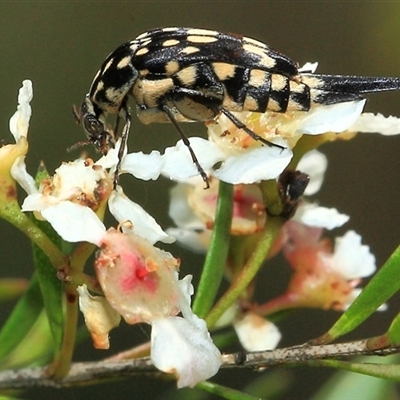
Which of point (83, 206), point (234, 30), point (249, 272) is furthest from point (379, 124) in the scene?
point (234, 30)

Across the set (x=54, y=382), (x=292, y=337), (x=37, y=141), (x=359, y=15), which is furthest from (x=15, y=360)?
(x=359, y=15)

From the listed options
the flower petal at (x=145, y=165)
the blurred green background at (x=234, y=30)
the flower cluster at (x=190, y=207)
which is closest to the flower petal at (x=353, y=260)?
the flower cluster at (x=190, y=207)

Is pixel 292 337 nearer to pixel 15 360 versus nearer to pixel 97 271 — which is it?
pixel 15 360

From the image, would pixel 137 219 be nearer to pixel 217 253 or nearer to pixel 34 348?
pixel 217 253

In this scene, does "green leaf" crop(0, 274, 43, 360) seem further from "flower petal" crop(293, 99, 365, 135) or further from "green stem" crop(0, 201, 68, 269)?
"flower petal" crop(293, 99, 365, 135)

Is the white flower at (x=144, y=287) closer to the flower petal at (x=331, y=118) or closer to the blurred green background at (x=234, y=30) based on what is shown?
the flower petal at (x=331, y=118)

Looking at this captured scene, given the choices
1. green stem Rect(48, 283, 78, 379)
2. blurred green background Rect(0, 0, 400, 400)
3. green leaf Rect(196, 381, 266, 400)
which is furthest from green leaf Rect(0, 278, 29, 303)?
blurred green background Rect(0, 0, 400, 400)
